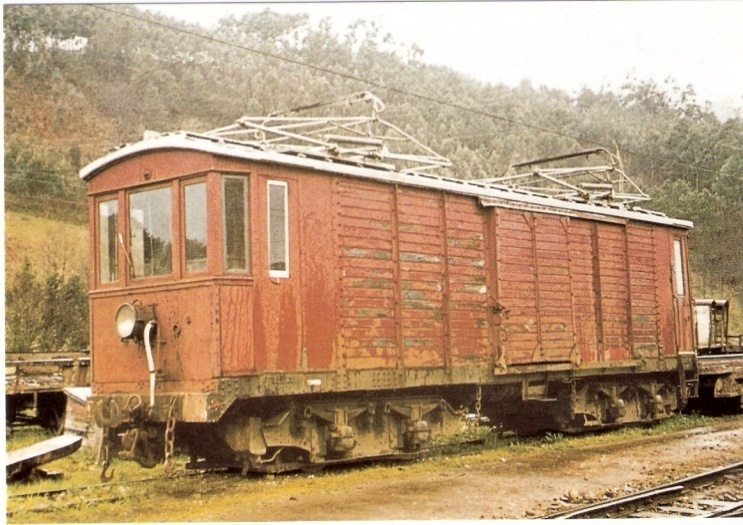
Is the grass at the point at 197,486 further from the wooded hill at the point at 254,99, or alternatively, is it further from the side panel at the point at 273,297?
the wooded hill at the point at 254,99

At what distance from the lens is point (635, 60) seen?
12664mm

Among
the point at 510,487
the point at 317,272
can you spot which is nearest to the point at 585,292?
the point at 510,487

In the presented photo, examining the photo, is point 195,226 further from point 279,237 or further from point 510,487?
point 510,487

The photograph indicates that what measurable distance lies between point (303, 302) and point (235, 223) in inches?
46.6

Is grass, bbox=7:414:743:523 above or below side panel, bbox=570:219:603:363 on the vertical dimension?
below

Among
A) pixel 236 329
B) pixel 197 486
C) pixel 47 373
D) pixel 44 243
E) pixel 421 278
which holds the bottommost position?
pixel 197 486

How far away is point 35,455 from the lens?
31.4 feet

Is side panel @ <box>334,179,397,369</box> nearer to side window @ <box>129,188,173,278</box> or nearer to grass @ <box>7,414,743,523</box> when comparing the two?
grass @ <box>7,414,743,523</box>

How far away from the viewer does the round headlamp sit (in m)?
9.40

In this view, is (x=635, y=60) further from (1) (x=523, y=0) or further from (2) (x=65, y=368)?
(2) (x=65, y=368)

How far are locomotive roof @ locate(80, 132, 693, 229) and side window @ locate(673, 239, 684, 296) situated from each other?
213 cm

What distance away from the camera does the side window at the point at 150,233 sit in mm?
9633

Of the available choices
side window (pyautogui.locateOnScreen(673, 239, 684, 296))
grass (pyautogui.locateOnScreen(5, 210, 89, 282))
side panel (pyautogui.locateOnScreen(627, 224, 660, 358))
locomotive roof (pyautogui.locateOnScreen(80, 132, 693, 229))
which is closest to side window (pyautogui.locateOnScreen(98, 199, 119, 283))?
locomotive roof (pyautogui.locateOnScreen(80, 132, 693, 229))

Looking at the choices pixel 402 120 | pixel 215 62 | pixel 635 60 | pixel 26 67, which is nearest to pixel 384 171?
pixel 635 60
